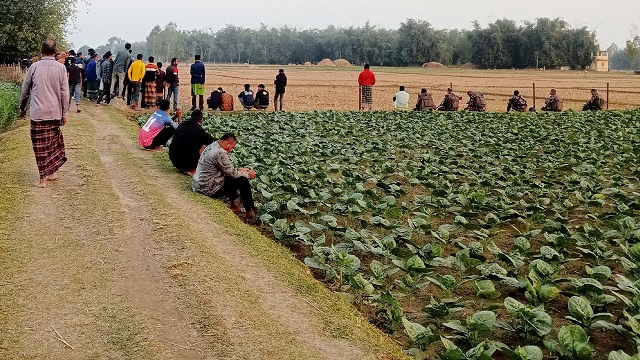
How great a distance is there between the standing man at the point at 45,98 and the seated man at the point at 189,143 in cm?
191

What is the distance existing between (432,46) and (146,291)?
318 feet

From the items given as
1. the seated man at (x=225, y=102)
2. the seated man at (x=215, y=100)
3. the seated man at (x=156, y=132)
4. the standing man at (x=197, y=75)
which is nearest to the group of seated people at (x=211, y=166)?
the seated man at (x=156, y=132)

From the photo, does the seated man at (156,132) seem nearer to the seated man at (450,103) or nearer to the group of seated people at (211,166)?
the group of seated people at (211,166)

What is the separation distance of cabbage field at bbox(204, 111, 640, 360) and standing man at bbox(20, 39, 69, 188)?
2.76m

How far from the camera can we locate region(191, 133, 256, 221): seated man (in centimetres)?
773

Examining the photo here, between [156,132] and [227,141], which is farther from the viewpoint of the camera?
[156,132]

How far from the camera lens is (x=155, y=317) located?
14.8 ft

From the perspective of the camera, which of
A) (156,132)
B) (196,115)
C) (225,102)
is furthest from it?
(225,102)

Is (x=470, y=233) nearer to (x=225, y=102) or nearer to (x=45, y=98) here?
(x=45, y=98)

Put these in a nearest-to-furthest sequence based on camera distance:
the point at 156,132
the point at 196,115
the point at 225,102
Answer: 1. the point at 196,115
2. the point at 156,132
3. the point at 225,102

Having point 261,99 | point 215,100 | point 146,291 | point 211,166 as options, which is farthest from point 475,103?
point 146,291

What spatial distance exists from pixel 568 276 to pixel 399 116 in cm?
1537

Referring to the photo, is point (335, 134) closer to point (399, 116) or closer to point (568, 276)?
point (399, 116)

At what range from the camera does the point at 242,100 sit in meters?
21.8
